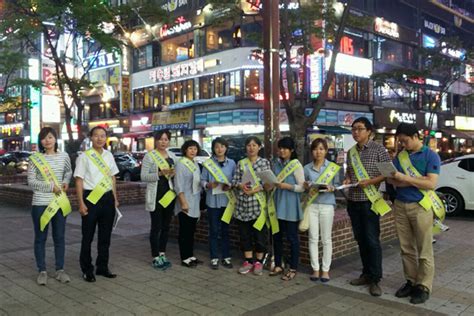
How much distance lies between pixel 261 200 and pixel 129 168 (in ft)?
51.8

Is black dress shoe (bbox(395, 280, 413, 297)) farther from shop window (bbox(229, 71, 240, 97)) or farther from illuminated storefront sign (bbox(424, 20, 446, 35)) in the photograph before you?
illuminated storefront sign (bbox(424, 20, 446, 35))

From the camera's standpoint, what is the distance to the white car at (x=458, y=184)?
10.2 metres

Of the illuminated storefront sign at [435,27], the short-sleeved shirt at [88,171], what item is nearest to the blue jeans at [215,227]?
the short-sleeved shirt at [88,171]

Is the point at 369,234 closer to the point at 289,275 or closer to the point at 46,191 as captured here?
the point at 289,275

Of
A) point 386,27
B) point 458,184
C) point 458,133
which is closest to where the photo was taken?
point 458,184

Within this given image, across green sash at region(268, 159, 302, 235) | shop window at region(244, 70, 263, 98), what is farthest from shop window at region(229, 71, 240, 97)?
green sash at region(268, 159, 302, 235)

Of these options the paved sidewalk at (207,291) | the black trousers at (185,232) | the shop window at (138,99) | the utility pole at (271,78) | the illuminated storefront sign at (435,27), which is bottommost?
the paved sidewalk at (207,291)

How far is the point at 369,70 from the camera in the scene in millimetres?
31859

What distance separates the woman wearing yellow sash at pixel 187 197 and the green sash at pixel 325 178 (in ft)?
5.05

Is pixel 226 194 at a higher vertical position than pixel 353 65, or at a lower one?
lower

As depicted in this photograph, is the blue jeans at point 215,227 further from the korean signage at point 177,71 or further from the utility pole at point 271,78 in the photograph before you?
the korean signage at point 177,71

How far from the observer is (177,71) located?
3309 cm

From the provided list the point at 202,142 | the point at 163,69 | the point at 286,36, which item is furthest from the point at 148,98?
the point at 286,36

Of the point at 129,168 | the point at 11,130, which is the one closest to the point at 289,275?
the point at 129,168
